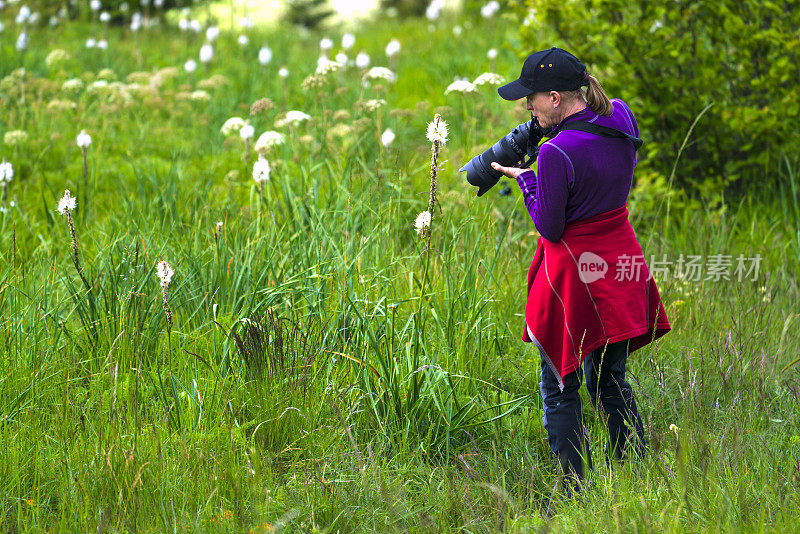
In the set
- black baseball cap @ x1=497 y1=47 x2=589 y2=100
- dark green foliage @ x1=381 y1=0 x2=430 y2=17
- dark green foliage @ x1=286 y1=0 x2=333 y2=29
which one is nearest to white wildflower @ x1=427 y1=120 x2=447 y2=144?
black baseball cap @ x1=497 y1=47 x2=589 y2=100

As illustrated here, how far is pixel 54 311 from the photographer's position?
3447 mm

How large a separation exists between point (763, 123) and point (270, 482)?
13.8 feet

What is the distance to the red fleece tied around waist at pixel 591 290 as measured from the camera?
2703 millimetres

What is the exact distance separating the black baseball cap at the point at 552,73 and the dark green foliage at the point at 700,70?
2.72 m

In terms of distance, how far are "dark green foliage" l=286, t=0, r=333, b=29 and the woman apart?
15.0 m

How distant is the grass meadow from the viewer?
2.52m

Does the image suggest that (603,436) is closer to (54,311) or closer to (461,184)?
(461,184)

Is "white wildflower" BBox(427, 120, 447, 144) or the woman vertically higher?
"white wildflower" BBox(427, 120, 447, 144)

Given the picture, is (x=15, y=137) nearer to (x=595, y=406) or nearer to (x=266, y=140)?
(x=266, y=140)

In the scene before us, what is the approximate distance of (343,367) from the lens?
320cm

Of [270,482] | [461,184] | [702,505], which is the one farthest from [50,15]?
[702,505]
